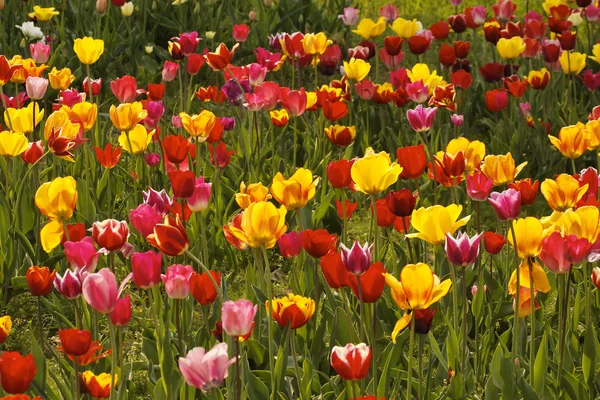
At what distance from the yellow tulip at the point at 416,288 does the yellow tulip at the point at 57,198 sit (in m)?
1.00

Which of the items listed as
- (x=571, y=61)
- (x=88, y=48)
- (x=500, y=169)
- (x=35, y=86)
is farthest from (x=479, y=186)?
(x=571, y=61)

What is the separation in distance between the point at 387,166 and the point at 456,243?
1.23ft

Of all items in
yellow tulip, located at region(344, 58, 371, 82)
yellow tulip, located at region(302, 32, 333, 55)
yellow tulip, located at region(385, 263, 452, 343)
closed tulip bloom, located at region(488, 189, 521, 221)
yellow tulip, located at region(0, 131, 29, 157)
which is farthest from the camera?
yellow tulip, located at region(302, 32, 333, 55)

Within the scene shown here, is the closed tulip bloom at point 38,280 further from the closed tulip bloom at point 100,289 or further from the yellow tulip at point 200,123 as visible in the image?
the yellow tulip at point 200,123

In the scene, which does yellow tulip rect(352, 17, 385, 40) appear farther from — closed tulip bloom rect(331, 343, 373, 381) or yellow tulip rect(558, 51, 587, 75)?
closed tulip bloom rect(331, 343, 373, 381)

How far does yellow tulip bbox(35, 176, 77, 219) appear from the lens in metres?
2.52

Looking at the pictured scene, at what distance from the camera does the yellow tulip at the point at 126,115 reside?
10.2 feet

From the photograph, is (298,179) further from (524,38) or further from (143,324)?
(524,38)

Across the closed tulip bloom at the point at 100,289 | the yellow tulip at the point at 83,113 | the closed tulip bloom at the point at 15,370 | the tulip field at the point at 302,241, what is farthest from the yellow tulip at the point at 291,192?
the yellow tulip at the point at 83,113

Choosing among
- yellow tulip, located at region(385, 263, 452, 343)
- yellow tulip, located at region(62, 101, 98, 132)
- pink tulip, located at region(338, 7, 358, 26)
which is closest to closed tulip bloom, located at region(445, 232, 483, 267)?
yellow tulip, located at region(385, 263, 452, 343)

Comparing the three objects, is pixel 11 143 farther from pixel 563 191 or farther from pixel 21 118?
pixel 563 191

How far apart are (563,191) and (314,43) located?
202 cm

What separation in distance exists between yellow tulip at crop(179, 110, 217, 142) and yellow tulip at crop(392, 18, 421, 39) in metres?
2.11

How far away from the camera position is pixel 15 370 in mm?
1769
